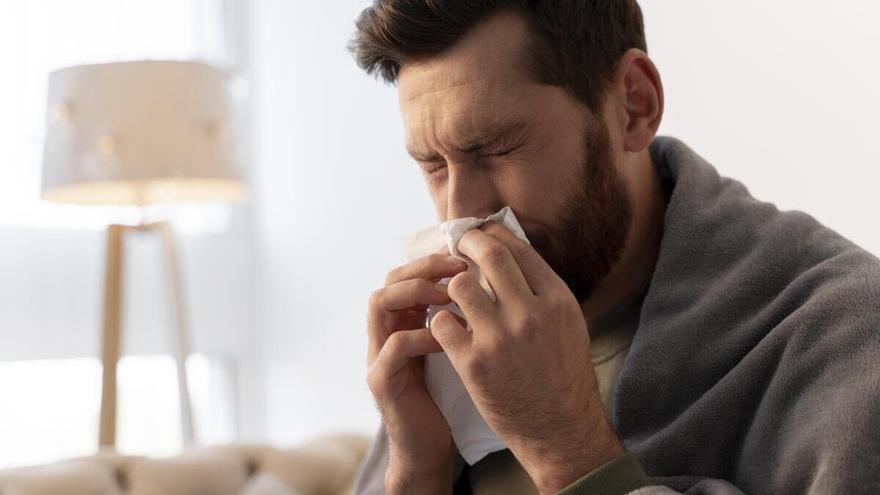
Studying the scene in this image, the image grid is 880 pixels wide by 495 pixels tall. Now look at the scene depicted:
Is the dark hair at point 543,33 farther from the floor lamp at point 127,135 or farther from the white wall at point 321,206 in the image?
the white wall at point 321,206

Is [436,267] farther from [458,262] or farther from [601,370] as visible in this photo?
[601,370]

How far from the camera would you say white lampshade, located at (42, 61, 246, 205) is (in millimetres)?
2346

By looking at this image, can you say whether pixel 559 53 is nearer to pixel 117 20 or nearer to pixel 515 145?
pixel 515 145

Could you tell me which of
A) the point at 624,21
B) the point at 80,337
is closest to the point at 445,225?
the point at 624,21

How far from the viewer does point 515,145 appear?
118cm

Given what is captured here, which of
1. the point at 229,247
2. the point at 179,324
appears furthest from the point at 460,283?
the point at 229,247

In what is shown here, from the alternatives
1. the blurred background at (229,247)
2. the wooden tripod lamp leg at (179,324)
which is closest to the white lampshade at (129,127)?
the blurred background at (229,247)

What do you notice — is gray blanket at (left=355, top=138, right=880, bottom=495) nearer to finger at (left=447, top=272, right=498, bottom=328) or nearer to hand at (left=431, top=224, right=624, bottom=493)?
hand at (left=431, top=224, right=624, bottom=493)

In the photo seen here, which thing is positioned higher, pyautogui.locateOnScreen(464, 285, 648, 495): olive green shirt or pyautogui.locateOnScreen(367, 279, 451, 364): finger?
pyautogui.locateOnScreen(367, 279, 451, 364): finger

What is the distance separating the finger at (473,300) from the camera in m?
1.01

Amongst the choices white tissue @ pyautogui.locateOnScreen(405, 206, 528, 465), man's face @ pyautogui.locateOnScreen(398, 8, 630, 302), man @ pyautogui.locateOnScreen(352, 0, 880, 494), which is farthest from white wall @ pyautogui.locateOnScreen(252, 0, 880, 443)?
white tissue @ pyautogui.locateOnScreen(405, 206, 528, 465)

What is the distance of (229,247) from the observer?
4.02m

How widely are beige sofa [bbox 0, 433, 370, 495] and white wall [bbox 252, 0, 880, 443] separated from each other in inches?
35.3

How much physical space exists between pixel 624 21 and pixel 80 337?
2790 millimetres
